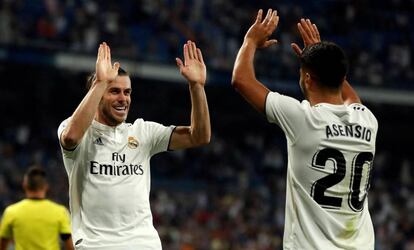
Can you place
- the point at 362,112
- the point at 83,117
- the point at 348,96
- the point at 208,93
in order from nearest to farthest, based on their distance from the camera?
the point at 362,112 < the point at 348,96 < the point at 83,117 < the point at 208,93

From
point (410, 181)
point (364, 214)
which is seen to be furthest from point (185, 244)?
point (364, 214)

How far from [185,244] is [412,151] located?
466 inches

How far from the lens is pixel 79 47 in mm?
20859

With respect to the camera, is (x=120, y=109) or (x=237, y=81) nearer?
(x=237, y=81)

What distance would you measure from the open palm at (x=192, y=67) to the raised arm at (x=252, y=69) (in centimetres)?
62

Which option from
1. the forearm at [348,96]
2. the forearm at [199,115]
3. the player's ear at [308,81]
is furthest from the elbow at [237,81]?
the forearm at [199,115]

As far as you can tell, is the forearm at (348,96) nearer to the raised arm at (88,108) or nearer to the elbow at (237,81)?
the elbow at (237,81)

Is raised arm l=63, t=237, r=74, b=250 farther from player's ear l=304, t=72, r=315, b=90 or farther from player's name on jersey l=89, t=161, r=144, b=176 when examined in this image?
player's ear l=304, t=72, r=315, b=90

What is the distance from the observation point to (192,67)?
552 cm

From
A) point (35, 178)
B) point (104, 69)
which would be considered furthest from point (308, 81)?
point (35, 178)

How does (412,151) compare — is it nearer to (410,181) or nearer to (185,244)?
(410,181)

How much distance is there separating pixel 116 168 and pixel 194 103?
0.61 m

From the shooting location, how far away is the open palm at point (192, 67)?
5504 mm

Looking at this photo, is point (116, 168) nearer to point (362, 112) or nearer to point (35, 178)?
point (362, 112)
